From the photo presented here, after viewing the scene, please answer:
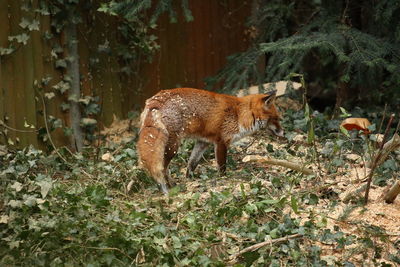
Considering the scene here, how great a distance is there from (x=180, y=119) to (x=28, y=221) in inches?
95.1

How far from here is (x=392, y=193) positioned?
6125 mm

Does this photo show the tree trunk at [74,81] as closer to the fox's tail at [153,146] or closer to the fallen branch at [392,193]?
the fox's tail at [153,146]

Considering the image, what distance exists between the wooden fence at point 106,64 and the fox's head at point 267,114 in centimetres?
226

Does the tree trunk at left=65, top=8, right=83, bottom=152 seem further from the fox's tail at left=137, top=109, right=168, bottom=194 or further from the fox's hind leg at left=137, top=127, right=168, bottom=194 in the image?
the fox's hind leg at left=137, top=127, right=168, bottom=194

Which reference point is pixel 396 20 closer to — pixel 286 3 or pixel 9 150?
pixel 286 3

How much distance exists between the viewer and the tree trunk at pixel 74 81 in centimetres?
846

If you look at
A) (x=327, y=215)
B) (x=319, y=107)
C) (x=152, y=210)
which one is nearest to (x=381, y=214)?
(x=327, y=215)

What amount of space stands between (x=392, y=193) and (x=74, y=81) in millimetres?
4246

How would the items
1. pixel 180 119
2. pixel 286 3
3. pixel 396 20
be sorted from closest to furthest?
pixel 180 119
pixel 396 20
pixel 286 3

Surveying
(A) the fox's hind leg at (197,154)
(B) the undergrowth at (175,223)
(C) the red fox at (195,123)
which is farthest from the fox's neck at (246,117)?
(B) the undergrowth at (175,223)

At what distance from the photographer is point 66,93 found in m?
8.59

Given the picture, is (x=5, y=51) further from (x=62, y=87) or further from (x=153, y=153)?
(x=153, y=153)

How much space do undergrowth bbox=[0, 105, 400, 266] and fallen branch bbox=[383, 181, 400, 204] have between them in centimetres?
27

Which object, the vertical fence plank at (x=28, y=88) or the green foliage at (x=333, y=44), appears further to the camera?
the green foliage at (x=333, y=44)
